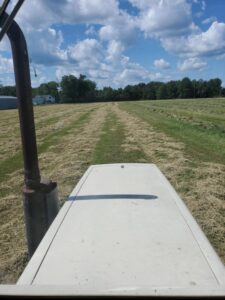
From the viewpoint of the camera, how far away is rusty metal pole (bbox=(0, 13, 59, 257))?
3.49 meters

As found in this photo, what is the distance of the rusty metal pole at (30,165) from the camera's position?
3.49m

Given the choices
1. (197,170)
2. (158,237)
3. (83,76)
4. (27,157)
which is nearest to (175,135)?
(197,170)

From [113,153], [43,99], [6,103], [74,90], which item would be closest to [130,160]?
[113,153]

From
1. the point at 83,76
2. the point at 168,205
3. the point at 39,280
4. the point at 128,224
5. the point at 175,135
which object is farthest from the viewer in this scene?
the point at 83,76

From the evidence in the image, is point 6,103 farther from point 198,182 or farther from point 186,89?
point 198,182

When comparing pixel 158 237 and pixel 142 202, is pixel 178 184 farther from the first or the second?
pixel 158 237

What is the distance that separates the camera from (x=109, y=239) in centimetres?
236

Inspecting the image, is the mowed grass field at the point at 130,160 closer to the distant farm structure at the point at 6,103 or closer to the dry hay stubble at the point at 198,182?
the dry hay stubble at the point at 198,182

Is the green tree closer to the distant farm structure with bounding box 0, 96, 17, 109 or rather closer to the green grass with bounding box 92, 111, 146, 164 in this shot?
the distant farm structure with bounding box 0, 96, 17, 109

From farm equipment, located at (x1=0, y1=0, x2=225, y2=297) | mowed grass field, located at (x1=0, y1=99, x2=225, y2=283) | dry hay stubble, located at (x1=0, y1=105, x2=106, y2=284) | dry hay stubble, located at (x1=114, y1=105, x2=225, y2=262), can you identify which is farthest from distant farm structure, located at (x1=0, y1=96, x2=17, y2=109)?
farm equipment, located at (x1=0, y1=0, x2=225, y2=297)

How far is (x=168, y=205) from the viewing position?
3021 mm

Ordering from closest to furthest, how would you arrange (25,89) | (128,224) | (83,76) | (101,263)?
Answer: 1. (101,263)
2. (128,224)
3. (25,89)
4. (83,76)

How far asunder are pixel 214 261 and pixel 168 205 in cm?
98

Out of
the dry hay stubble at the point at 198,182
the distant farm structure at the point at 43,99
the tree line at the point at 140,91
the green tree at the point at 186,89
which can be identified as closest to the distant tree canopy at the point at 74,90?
the tree line at the point at 140,91
